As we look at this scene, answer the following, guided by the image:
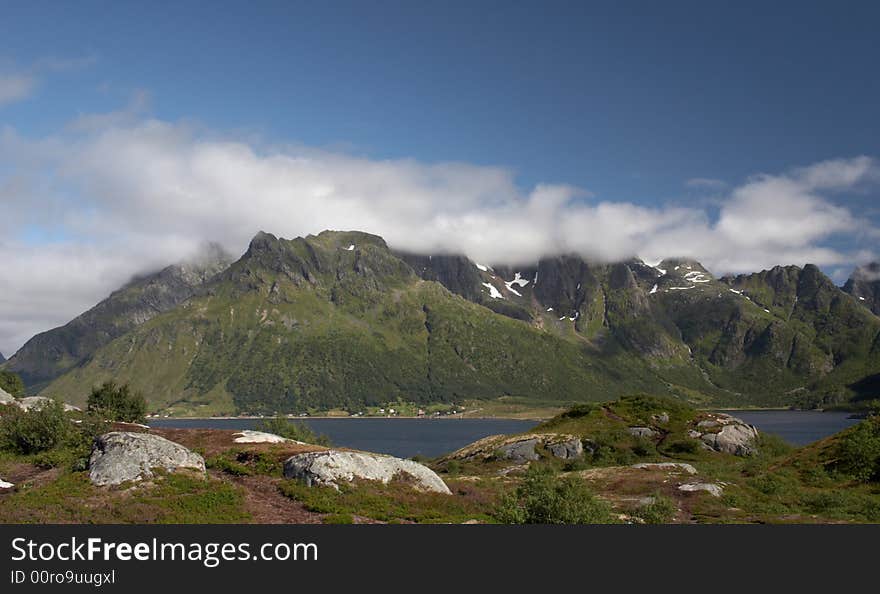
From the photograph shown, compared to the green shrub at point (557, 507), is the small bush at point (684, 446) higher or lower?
lower

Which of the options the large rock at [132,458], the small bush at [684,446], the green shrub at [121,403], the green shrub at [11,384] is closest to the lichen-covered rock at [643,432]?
the small bush at [684,446]

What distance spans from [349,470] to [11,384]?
122m

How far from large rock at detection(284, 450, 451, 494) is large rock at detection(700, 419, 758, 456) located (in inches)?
3323

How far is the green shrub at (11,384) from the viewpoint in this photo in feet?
402

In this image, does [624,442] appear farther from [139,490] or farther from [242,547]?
[242,547]

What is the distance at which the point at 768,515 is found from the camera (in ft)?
152

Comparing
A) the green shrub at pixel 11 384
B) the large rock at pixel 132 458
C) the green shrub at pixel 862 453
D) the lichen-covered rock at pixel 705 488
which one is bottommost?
the lichen-covered rock at pixel 705 488

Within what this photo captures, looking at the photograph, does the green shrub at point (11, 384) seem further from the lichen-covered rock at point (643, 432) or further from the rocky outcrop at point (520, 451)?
the lichen-covered rock at point (643, 432)

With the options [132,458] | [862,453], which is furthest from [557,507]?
[862,453]

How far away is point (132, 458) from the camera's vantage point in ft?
133

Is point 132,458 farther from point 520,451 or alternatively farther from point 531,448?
point 531,448

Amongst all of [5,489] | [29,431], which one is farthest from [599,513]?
[29,431]

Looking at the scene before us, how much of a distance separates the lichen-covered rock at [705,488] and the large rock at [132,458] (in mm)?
46500

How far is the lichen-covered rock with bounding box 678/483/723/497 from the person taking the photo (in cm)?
5800
